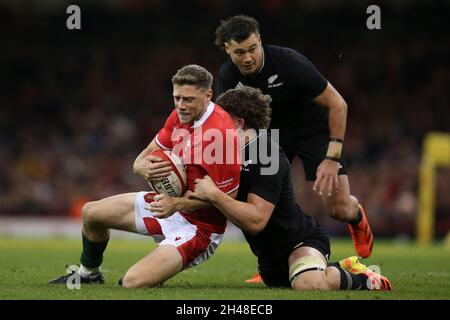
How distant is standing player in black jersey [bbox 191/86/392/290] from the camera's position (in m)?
6.11

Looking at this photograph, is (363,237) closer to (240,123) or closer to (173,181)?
(240,123)

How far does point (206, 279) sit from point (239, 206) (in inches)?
64.6

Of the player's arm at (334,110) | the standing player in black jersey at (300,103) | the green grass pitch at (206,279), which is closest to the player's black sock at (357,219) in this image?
the standing player in black jersey at (300,103)

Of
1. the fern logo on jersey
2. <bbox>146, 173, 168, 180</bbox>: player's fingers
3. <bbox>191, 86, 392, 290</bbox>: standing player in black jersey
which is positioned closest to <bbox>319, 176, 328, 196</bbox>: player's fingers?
<bbox>191, 86, 392, 290</bbox>: standing player in black jersey

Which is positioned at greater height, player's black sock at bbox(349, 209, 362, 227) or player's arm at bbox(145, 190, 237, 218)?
player's arm at bbox(145, 190, 237, 218)

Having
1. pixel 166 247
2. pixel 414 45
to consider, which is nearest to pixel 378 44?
pixel 414 45

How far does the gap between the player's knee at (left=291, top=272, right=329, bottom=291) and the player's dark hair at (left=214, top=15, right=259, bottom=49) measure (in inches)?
89.6

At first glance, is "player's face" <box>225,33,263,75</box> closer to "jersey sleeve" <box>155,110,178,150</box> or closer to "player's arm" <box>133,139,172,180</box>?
"jersey sleeve" <box>155,110,178,150</box>

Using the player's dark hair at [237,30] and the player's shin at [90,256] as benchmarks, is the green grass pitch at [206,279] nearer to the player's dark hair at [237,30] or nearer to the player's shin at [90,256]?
the player's shin at [90,256]

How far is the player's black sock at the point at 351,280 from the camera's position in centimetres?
636

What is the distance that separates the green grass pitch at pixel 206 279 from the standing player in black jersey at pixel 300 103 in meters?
0.85

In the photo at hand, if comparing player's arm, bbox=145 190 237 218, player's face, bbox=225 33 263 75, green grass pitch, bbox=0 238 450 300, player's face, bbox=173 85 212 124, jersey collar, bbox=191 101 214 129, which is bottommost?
green grass pitch, bbox=0 238 450 300

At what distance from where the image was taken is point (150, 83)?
73.9ft
